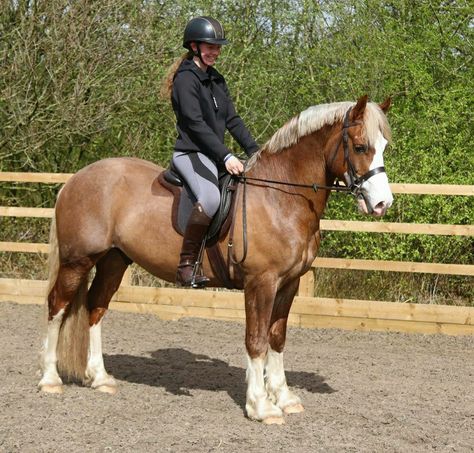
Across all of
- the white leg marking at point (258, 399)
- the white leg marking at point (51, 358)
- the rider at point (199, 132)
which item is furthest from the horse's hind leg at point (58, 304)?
the white leg marking at point (258, 399)

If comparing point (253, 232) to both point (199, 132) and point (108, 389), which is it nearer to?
point (199, 132)

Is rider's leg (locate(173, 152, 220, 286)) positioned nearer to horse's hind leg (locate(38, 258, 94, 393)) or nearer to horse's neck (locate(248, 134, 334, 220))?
horse's neck (locate(248, 134, 334, 220))

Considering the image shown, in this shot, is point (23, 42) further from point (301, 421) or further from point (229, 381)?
point (301, 421)

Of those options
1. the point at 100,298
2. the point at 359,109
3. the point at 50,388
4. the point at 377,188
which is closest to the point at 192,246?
the point at 100,298

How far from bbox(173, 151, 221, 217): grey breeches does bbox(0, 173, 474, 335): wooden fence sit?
3425mm

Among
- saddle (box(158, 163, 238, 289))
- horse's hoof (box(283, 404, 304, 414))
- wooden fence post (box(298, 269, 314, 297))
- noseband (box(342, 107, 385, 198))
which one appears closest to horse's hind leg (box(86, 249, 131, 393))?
saddle (box(158, 163, 238, 289))

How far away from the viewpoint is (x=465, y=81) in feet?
37.3

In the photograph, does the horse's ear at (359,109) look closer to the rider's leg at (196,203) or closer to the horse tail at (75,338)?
the rider's leg at (196,203)

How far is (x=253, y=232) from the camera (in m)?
5.27

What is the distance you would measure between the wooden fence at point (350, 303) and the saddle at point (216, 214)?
3.22 m

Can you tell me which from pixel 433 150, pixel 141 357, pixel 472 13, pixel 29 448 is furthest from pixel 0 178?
pixel 472 13

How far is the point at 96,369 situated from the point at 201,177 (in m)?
1.72

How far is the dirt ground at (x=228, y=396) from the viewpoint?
470 centimetres

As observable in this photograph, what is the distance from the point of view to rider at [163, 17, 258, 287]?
207 inches
